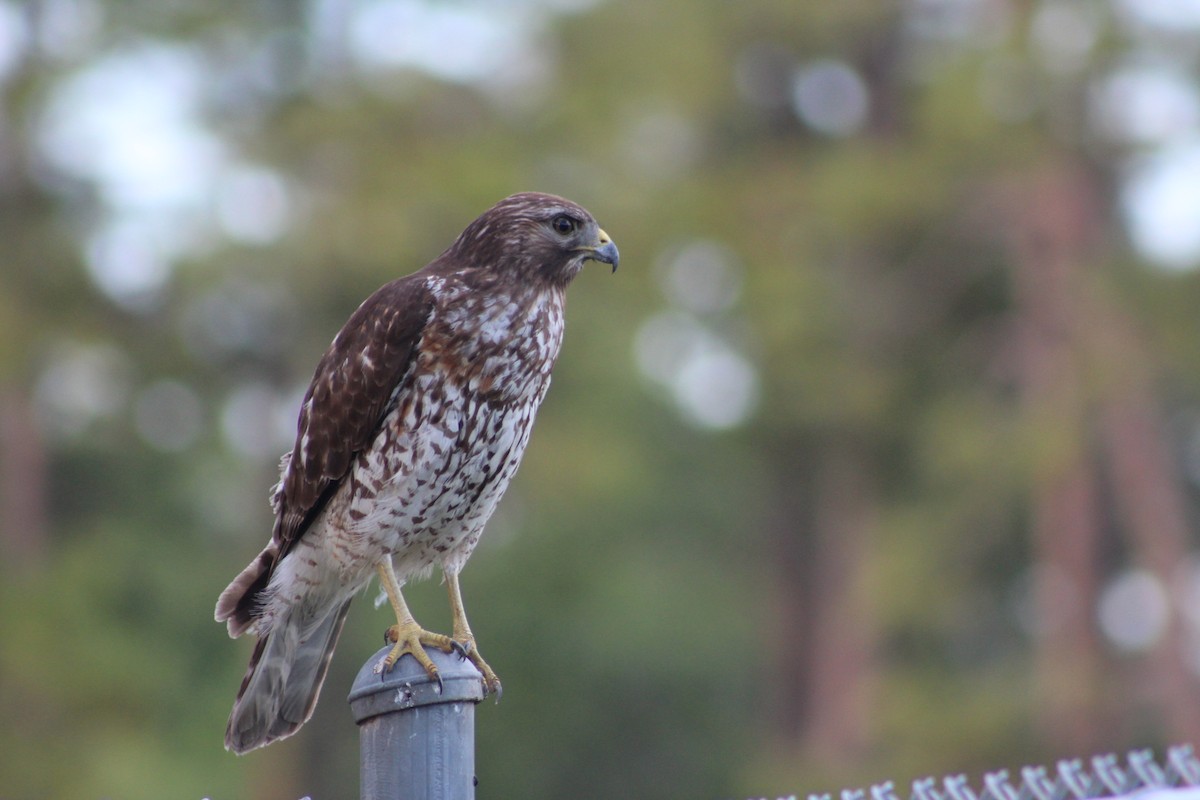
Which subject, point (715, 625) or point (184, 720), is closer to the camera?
point (184, 720)

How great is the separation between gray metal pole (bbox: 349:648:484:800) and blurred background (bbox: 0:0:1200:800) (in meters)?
9.26

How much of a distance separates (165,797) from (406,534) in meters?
8.49

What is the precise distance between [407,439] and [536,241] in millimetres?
608

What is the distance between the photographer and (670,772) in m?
18.0

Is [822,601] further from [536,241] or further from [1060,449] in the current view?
[536,241]

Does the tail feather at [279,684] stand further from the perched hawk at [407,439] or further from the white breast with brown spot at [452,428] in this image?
the white breast with brown spot at [452,428]

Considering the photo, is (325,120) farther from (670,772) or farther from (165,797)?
(670,772)

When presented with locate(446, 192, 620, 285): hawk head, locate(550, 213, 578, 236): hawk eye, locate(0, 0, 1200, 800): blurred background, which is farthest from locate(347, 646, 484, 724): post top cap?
locate(0, 0, 1200, 800): blurred background

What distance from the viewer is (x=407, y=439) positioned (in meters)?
4.38

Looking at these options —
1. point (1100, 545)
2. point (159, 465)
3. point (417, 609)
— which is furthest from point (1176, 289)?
point (159, 465)

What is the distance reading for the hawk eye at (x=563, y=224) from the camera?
4641 millimetres

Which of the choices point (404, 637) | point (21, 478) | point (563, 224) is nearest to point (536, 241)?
point (563, 224)

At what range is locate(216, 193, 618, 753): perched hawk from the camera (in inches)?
172

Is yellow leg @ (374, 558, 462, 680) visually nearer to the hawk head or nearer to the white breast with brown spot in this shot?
the white breast with brown spot
